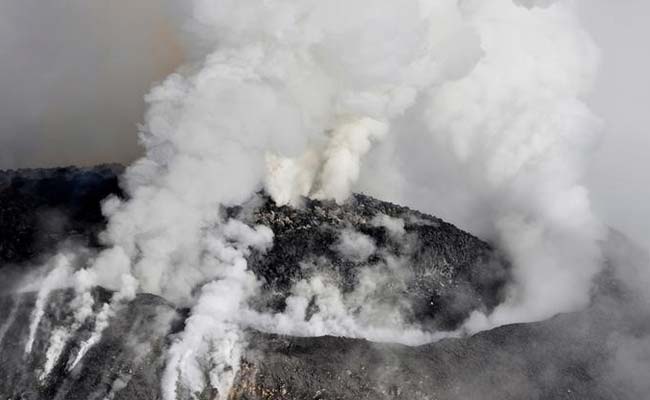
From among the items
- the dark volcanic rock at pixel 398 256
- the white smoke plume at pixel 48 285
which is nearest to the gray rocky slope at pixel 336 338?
the dark volcanic rock at pixel 398 256

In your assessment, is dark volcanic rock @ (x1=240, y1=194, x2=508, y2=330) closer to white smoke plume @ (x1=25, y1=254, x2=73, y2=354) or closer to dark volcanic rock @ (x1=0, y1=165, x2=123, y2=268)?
dark volcanic rock @ (x1=0, y1=165, x2=123, y2=268)

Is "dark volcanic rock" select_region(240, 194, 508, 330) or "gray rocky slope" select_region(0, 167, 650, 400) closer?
"gray rocky slope" select_region(0, 167, 650, 400)

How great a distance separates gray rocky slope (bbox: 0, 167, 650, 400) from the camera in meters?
33.3

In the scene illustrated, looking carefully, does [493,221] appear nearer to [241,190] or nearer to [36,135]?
[241,190]

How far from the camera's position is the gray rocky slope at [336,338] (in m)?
33.3

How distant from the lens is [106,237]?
39.7 meters

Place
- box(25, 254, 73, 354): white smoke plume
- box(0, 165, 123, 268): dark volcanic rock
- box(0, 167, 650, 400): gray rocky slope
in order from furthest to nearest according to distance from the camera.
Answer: box(0, 165, 123, 268): dark volcanic rock → box(25, 254, 73, 354): white smoke plume → box(0, 167, 650, 400): gray rocky slope

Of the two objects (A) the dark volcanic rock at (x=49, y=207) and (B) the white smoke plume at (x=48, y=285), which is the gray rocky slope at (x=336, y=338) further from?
(B) the white smoke plume at (x=48, y=285)

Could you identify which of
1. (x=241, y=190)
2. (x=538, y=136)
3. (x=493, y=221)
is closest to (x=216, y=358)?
(x=241, y=190)

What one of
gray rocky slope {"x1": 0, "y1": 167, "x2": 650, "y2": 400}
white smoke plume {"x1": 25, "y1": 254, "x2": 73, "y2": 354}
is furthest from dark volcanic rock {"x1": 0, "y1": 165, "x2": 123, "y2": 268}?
white smoke plume {"x1": 25, "y1": 254, "x2": 73, "y2": 354}

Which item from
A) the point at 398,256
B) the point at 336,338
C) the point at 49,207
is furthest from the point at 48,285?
the point at 398,256

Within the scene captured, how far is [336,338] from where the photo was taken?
36594 mm

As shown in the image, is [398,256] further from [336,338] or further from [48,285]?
[48,285]

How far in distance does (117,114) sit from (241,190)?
13.4 meters
